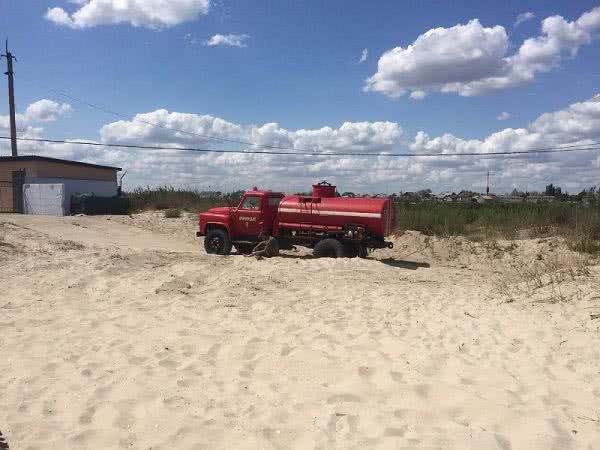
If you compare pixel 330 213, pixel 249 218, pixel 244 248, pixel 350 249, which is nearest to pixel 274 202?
pixel 249 218

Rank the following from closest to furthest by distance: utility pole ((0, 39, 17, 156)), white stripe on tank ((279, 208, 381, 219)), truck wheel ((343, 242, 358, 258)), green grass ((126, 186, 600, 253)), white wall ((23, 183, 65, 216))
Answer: white stripe on tank ((279, 208, 381, 219))
truck wheel ((343, 242, 358, 258))
green grass ((126, 186, 600, 253))
white wall ((23, 183, 65, 216))
utility pole ((0, 39, 17, 156))

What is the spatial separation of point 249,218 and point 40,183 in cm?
2024

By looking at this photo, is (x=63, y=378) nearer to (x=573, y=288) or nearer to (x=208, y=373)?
(x=208, y=373)

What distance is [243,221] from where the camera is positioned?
49.2 ft

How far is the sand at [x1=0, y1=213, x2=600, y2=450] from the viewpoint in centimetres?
401

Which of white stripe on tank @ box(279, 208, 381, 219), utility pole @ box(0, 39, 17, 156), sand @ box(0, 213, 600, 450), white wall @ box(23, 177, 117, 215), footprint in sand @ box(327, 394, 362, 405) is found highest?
utility pole @ box(0, 39, 17, 156)

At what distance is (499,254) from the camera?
15.6m

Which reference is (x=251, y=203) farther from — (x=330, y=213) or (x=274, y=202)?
(x=330, y=213)

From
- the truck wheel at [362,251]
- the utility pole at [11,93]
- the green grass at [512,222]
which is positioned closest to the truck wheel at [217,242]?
the truck wheel at [362,251]

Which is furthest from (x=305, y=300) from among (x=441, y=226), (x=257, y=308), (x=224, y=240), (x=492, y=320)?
(x=441, y=226)

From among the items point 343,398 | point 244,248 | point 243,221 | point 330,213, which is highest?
point 330,213

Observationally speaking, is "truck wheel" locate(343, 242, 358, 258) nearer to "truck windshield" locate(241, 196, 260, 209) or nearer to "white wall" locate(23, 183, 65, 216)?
"truck windshield" locate(241, 196, 260, 209)

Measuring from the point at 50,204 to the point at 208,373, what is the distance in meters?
26.8

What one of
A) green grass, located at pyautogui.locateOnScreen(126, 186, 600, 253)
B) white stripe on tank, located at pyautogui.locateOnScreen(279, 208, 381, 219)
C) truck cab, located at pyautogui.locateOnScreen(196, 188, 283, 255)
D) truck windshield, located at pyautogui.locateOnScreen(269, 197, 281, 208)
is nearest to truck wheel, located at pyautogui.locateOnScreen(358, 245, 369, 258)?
white stripe on tank, located at pyautogui.locateOnScreen(279, 208, 381, 219)
